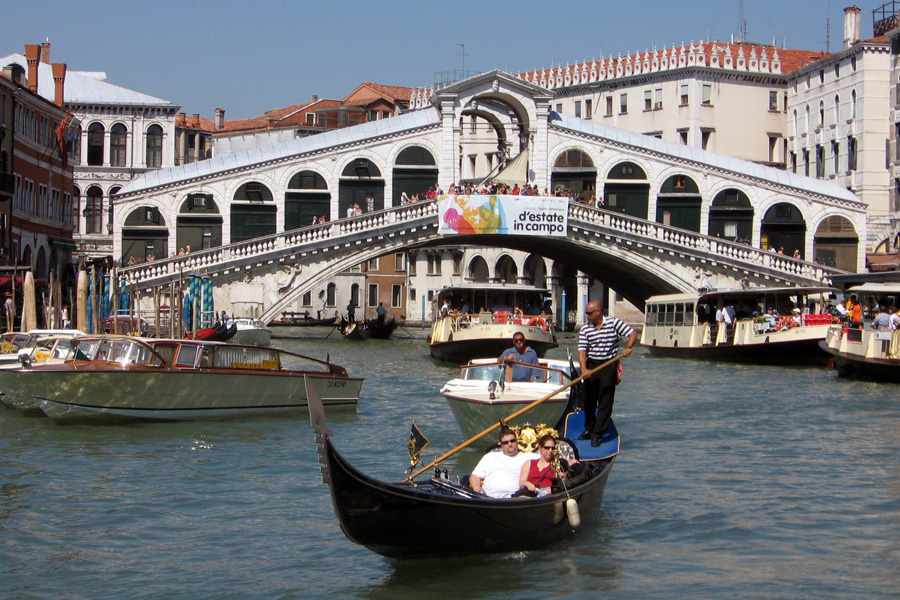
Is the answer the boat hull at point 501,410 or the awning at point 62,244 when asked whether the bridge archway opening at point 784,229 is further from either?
the boat hull at point 501,410

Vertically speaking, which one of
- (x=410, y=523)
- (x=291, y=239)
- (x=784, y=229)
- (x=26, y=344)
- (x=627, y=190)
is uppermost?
(x=627, y=190)

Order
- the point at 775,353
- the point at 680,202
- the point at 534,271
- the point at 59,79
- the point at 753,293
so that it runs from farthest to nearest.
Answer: the point at 534,271 < the point at 59,79 < the point at 680,202 < the point at 753,293 < the point at 775,353

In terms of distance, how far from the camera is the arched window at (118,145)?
46.1 metres

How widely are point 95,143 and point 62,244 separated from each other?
8.11 meters

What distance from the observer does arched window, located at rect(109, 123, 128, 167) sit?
151 ft

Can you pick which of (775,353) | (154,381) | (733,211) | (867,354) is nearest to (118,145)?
(733,211)

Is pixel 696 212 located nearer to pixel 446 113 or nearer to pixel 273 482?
pixel 446 113

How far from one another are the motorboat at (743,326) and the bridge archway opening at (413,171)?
24.3ft

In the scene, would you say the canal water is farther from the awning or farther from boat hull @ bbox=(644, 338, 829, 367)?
the awning

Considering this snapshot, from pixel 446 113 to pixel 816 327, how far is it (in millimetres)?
13668

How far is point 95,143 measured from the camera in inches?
1813

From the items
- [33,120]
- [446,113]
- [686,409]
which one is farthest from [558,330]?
[686,409]

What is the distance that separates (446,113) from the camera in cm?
3522

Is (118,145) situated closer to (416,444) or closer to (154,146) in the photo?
(154,146)
